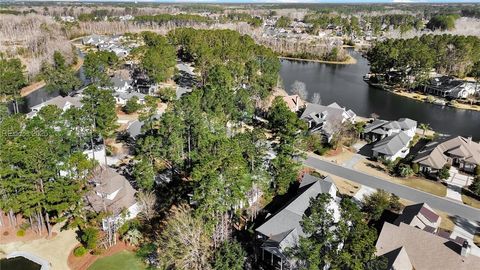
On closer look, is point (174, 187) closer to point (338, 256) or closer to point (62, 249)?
point (62, 249)

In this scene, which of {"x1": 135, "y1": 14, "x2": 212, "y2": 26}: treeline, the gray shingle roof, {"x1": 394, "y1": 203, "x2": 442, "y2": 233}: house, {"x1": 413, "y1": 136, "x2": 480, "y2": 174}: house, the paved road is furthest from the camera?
{"x1": 135, "y1": 14, "x2": 212, "y2": 26}: treeline

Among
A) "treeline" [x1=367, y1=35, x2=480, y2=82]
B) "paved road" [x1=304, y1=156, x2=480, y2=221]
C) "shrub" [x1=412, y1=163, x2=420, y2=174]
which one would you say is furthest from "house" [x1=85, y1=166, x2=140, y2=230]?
"treeline" [x1=367, y1=35, x2=480, y2=82]

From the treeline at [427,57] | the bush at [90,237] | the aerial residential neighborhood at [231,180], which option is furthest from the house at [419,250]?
the treeline at [427,57]

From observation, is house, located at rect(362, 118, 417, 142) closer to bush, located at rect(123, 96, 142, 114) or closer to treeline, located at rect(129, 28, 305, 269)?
treeline, located at rect(129, 28, 305, 269)

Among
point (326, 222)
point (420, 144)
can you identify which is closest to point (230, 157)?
point (326, 222)

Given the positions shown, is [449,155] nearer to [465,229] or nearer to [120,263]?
[465,229]
